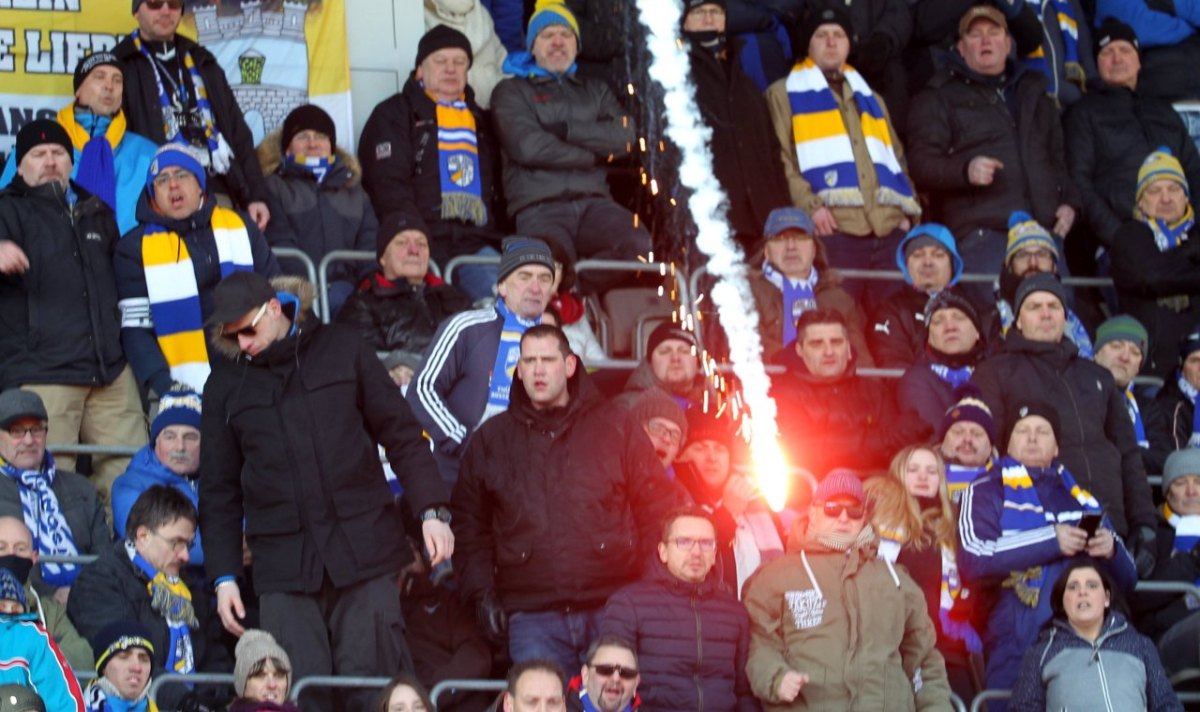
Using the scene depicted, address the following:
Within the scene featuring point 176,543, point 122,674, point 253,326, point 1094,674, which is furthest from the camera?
point 1094,674

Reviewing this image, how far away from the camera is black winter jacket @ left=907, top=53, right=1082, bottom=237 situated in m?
13.1

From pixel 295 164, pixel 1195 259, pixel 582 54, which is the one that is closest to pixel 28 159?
pixel 295 164

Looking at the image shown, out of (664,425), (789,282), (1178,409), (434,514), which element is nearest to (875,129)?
(789,282)

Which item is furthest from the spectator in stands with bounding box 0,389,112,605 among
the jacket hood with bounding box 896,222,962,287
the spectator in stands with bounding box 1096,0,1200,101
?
the spectator in stands with bounding box 1096,0,1200,101

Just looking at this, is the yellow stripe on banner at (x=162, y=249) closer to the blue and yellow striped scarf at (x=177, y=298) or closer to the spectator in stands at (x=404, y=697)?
the blue and yellow striped scarf at (x=177, y=298)

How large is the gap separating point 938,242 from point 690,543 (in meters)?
3.31

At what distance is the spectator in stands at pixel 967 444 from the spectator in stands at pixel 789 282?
4.04 ft

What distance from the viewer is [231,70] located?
1277 cm

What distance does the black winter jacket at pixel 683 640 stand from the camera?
29.9 ft

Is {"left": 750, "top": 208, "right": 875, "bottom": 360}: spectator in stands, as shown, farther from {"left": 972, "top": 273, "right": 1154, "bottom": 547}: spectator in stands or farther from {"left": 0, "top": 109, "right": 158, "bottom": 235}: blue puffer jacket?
{"left": 0, "top": 109, "right": 158, "bottom": 235}: blue puffer jacket

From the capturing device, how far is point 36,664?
8.23 m

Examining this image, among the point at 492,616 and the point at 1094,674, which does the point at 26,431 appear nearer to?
the point at 492,616

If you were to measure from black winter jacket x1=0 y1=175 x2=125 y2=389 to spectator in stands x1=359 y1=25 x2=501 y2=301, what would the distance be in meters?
1.85

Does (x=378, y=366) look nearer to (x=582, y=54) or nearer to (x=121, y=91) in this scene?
(x=121, y=91)
